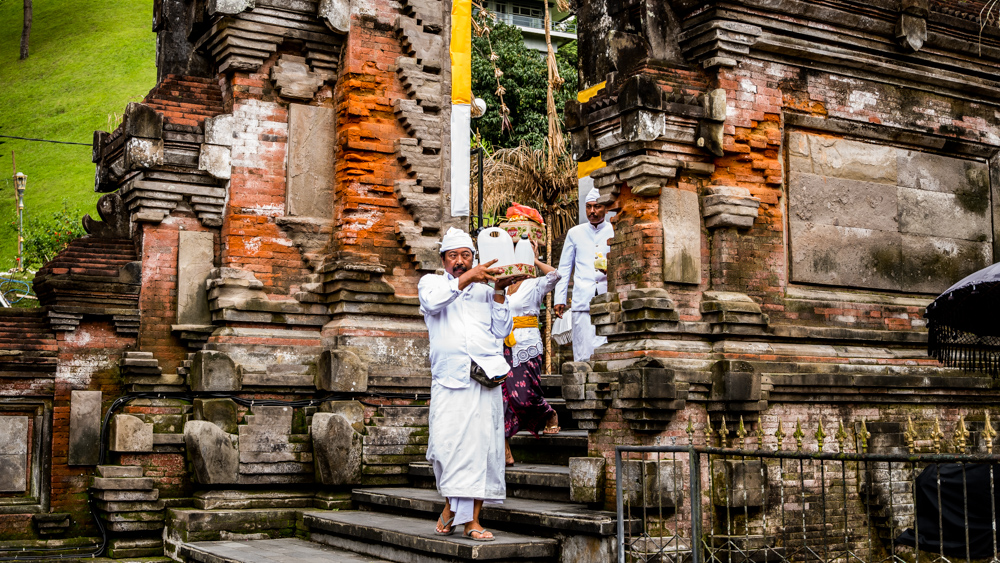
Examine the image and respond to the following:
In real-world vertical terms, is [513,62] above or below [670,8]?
above

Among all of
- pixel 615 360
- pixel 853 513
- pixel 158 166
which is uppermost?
pixel 158 166

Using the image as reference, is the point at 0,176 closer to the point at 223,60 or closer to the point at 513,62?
the point at 513,62

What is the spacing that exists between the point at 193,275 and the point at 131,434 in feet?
5.85

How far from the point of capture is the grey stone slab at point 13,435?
9.80m

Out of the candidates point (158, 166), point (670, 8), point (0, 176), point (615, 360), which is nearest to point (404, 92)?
point (158, 166)

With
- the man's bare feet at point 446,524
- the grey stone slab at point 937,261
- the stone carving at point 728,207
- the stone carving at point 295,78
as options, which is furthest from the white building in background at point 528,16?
the man's bare feet at point 446,524

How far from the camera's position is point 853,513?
8.14 m

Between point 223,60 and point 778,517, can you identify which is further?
point 223,60

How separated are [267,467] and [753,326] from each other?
15.9ft

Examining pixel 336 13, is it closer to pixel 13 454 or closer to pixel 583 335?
pixel 583 335

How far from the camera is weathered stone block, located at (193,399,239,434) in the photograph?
9.70 metres

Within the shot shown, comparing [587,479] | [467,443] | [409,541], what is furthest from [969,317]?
[409,541]

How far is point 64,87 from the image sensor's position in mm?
49250

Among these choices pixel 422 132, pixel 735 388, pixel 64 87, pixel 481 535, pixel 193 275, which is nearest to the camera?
pixel 481 535
